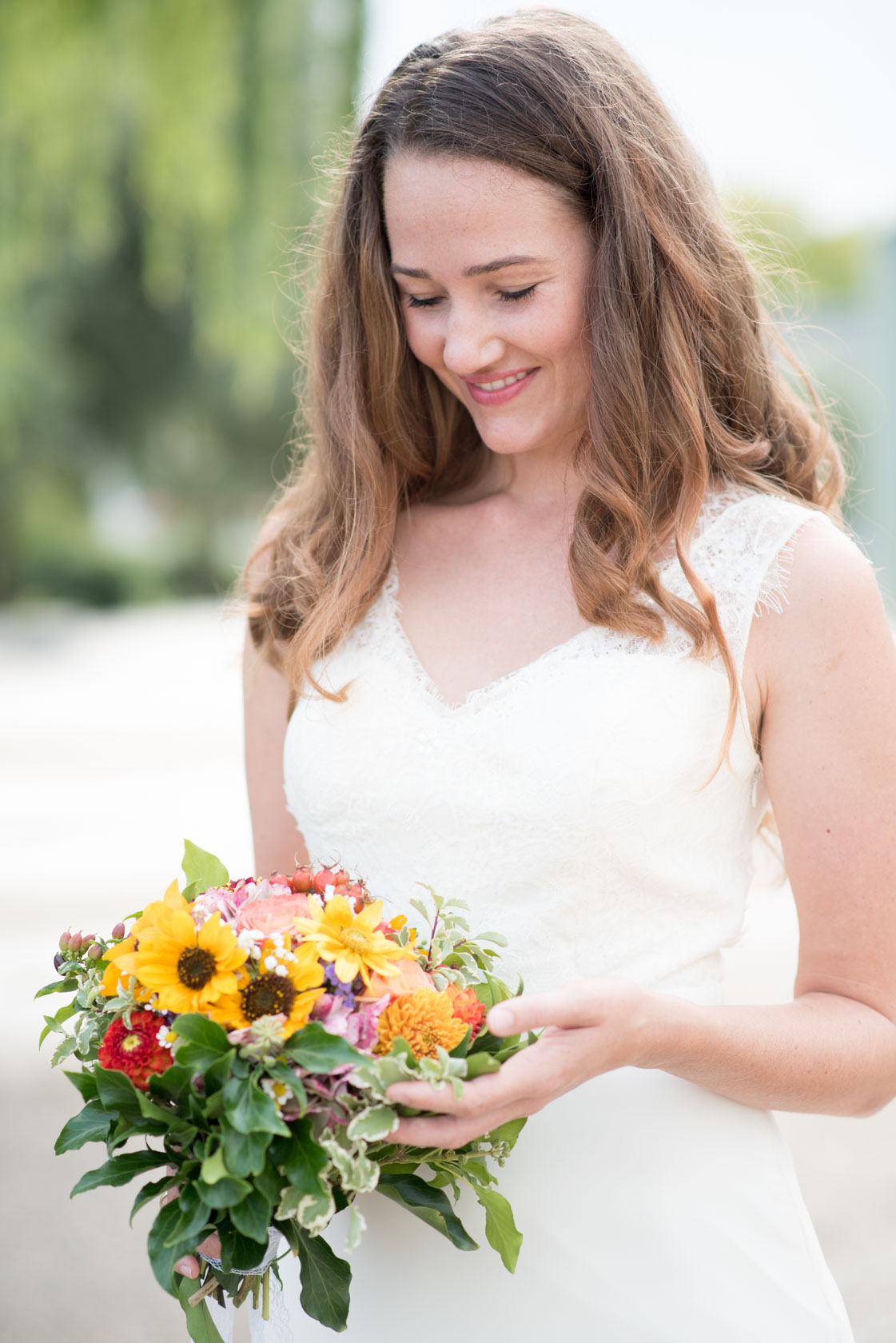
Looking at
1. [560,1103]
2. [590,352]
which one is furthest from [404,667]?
[560,1103]

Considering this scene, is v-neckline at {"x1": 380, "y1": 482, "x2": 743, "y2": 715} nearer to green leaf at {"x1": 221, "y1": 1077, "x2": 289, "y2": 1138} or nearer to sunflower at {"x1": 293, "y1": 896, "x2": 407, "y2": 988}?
sunflower at {"x1": 293, "y1": 896, "x2": 407, "y2": 988}

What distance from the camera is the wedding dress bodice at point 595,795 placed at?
1.73m

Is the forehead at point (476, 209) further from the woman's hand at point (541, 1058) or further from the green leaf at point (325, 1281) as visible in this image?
the green leaf at point (325, 1281)

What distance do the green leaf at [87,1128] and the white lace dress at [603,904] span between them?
1.51 feet

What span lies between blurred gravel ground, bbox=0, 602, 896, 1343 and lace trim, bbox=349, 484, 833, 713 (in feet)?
2.75

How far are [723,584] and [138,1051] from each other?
3.33ft

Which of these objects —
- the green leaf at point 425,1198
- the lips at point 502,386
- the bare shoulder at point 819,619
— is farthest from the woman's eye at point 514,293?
the green leaf at point 425,1198

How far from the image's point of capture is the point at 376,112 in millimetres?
1940

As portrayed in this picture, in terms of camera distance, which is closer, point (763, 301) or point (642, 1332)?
point (642, 1332)

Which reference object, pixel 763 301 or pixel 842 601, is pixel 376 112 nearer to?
pixel 763 301

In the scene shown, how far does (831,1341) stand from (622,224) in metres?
1.55

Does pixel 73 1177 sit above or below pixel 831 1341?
below

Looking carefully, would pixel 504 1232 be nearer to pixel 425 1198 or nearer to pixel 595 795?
pixel 425 1198

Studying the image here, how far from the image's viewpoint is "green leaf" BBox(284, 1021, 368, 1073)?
1196mm
